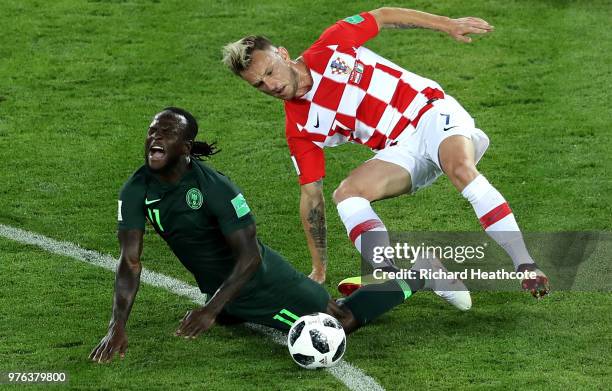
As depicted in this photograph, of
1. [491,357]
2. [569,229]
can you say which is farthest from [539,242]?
[491,357]

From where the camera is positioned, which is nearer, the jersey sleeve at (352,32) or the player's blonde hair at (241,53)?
the player's blonde hair at (241,53)

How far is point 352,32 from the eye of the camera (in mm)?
8164

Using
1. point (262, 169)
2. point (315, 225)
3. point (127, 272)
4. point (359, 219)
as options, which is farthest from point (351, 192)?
point (262, 169)

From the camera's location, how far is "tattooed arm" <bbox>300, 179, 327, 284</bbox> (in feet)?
26.7

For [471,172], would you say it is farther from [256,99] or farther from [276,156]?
[256,99]

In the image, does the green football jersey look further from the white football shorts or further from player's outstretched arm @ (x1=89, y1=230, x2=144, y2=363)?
the white football shorts

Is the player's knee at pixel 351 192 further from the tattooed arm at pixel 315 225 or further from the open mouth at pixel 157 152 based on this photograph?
the open mouth at pixel 157 152

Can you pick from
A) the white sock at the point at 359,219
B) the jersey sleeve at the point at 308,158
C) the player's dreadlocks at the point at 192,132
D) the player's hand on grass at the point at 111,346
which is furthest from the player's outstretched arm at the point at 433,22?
the player's hand on grass at the point at 111,346

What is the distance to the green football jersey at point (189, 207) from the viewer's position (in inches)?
271

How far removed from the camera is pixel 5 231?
8.72 metres

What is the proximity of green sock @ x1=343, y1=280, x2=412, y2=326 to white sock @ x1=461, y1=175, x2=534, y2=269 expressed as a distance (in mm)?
609

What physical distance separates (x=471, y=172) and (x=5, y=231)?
10.7 feet

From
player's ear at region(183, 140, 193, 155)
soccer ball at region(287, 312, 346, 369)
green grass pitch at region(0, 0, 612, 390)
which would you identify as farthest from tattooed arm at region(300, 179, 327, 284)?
player's ear at region(183, 140, 193, 155)

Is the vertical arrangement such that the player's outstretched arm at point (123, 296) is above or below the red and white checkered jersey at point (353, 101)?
below
